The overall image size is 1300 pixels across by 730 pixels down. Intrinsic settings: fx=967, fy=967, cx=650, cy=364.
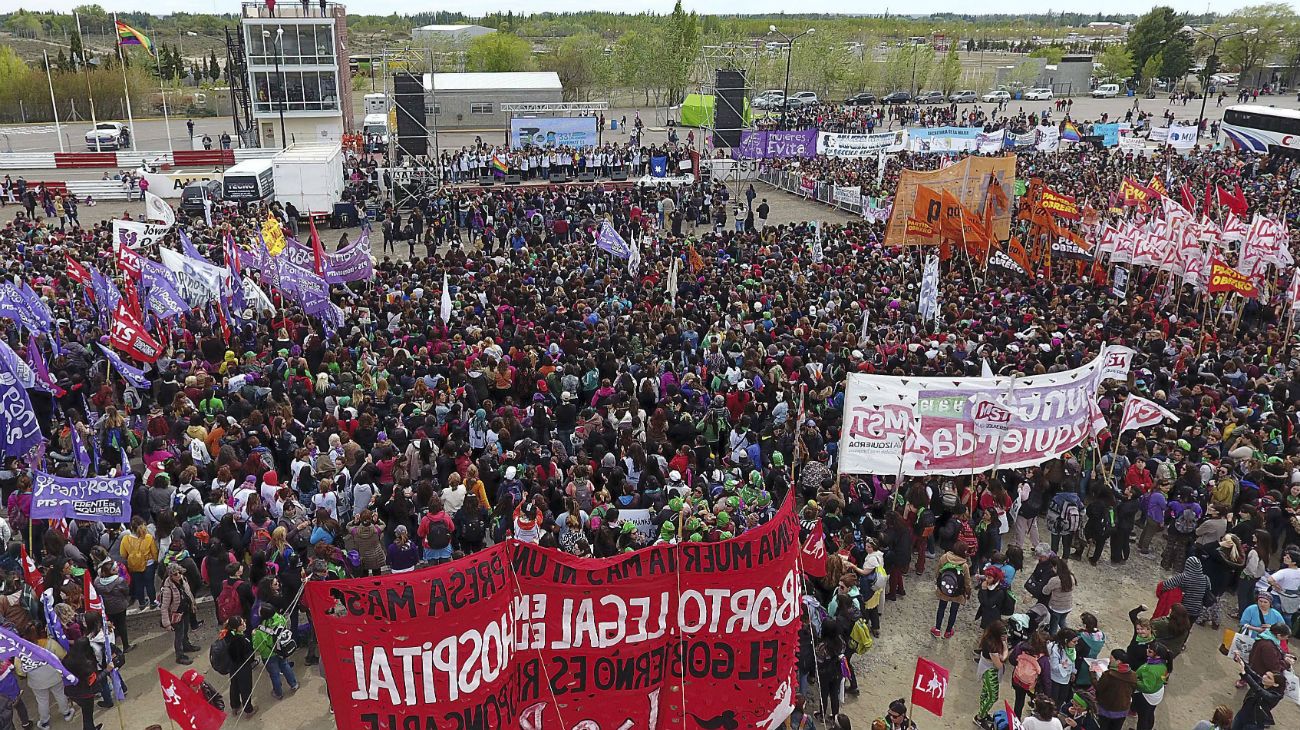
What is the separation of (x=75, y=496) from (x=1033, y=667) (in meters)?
8.93

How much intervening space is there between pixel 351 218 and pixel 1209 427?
25.9m

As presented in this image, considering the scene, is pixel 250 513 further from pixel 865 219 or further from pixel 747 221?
pixel 865 219

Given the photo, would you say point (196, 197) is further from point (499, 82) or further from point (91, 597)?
point (499, 82)

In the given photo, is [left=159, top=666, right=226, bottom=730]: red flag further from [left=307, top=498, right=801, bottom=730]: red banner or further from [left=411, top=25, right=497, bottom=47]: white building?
[left=411, top=25, right=497, bottom=47]: white building

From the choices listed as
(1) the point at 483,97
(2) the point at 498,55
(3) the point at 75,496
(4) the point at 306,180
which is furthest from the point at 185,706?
Answer: (2) the point at 498,55

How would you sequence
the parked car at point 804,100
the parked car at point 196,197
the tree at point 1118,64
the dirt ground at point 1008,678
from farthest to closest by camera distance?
the tree at point 1118,64 → the parked car at point 804,100 → the parked car at point 196,197 → the dirt ground at point 1008,678

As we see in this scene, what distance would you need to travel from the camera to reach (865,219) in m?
31.0

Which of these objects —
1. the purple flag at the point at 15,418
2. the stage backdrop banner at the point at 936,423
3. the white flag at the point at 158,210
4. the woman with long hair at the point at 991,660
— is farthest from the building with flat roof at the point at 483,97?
the woman with long hair at the point at 991,660

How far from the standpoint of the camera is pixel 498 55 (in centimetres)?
8100

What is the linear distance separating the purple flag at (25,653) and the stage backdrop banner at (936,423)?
Result: 7.34m

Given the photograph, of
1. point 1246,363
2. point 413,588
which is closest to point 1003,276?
point 1246,363

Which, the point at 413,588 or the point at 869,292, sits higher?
the point at 413,588

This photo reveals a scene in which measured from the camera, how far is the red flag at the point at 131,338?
543 inches

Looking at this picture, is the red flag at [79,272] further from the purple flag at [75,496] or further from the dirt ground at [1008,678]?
the dirt ground at [1008,678]
